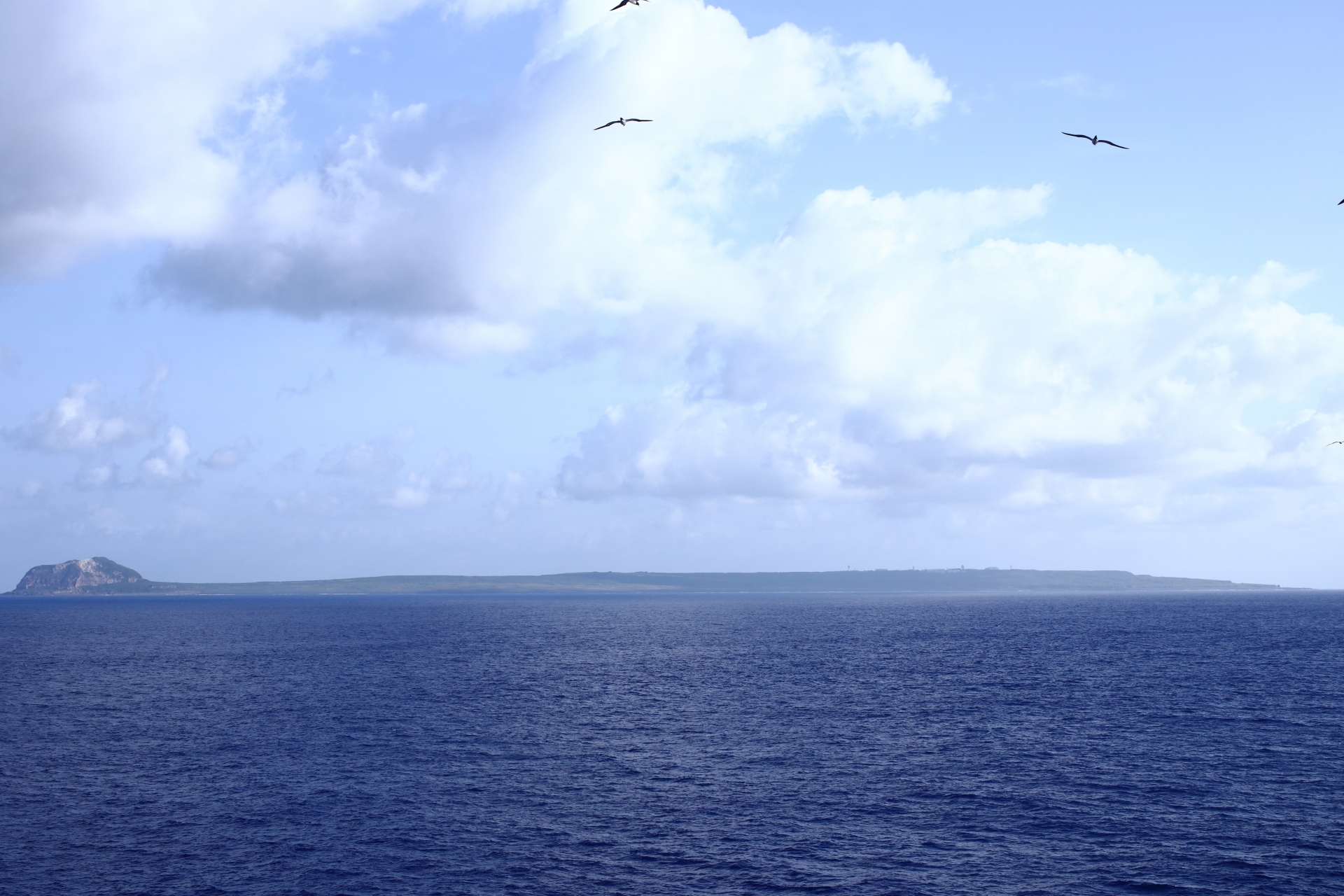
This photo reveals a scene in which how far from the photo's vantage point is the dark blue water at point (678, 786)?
5594 centimetres

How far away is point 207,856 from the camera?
58781 mm

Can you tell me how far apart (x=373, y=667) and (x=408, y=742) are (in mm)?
68848

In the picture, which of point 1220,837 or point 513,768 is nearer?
point 1220,837

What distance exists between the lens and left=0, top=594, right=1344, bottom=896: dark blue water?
5594cm

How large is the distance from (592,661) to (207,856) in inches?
4191

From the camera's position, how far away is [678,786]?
242ft

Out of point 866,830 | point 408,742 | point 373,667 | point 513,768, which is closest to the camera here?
point 866,830

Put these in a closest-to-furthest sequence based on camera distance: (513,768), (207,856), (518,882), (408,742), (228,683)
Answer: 1. (518,882)
2. (207,856)
3. (513,768)
4. (408,742)
5. (228,683)

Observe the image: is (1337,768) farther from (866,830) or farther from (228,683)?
(228,683)

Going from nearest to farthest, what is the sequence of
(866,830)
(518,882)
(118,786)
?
1. (518,882)
2. (866,830)
3. (118,786)

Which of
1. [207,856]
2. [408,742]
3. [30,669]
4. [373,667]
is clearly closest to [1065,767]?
[408,742]

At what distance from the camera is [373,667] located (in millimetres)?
153750

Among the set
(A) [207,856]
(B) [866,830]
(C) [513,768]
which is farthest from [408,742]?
(B) [866,830]

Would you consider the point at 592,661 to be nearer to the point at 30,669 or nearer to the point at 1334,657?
the point at 30,669
